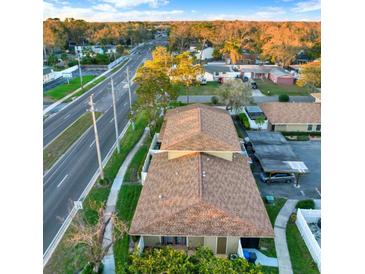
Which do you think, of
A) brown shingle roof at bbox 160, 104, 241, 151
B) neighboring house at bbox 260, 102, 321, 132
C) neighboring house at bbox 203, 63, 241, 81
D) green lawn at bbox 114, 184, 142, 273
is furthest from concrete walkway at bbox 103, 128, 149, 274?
neighboring house at bbox 203, 63, 241, 81

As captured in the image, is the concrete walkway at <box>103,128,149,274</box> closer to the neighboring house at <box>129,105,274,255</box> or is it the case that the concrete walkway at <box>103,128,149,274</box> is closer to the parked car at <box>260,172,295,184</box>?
the neighboring house at <box>129,105,274,255</box>

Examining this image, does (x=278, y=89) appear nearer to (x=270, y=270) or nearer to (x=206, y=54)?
(x=206, y=54)

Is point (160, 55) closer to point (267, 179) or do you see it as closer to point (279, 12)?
point (267, 179)

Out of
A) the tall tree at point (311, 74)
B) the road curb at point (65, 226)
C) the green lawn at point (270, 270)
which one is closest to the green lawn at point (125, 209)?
the road curb at point (65, 226)

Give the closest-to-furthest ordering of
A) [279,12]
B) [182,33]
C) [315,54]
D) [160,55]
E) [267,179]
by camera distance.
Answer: [279,12]
[267,179]
[160,55]
[315,54]
[182,33]

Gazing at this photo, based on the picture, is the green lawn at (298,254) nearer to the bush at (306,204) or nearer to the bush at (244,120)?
the bush at (306,204)

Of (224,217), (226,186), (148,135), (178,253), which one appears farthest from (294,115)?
(178,253)
